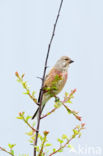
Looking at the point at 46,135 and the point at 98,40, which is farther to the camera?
the point at 98,40

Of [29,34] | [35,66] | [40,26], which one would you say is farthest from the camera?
[40,26]

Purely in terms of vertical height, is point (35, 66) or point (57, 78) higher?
point (35, 66)

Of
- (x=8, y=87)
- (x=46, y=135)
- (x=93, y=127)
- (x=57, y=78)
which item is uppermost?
(x=8, y=87)

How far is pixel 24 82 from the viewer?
8.89 feet

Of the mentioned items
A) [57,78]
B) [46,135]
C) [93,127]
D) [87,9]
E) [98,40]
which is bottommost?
[46,135]

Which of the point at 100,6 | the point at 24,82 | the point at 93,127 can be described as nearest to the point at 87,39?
the point at 100,6

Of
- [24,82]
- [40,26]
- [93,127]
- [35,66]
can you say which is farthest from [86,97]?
[40,26]

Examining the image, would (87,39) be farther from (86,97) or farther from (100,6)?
(86,97)

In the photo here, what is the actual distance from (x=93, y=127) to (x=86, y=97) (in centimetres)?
621

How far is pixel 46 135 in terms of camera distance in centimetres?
248

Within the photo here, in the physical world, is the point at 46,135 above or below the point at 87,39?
below

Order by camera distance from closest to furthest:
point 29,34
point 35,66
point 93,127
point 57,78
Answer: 1. point 57,78
2. point 93,127
3. point 35,66
4. point 29,34

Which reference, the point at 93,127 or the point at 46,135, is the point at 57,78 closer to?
the point at 46,135

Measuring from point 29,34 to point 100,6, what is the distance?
55.6 ft
